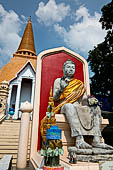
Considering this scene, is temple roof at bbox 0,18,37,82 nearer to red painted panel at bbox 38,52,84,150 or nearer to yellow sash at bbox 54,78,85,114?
red painted panel at bbox 38,52,84,150

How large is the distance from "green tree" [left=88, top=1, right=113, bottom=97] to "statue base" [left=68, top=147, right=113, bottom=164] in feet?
27.2

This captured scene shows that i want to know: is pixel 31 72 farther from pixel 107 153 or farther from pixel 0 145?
pixel 107 153

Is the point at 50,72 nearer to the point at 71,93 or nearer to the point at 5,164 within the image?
the point at 71,93

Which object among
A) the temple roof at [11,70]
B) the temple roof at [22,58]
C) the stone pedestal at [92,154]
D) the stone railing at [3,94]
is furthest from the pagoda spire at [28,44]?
the stone pedestal at [92,154]

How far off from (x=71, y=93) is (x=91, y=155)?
5.69 ft

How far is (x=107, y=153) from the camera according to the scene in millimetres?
2506

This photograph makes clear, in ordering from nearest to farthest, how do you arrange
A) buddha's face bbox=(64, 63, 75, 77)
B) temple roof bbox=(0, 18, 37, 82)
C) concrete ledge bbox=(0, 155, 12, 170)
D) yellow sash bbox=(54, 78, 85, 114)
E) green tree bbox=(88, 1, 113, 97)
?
concrete ledge bbox=(0, 155, 12, 170) → yellow sash bbox=(54, 78, 85, 114) → buddha's face bbox=(64, 63, 75, 77) → green tree bbox=(88, 1, 113, 97) → temple roof bbox=(0, 18, 37, 82)

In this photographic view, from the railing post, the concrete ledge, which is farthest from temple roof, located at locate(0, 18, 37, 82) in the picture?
the concrete ledge

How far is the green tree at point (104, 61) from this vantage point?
32.4 feet

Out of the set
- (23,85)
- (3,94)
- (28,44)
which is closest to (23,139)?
(3,94)

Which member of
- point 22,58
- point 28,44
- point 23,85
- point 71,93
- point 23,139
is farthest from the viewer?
point 28,44

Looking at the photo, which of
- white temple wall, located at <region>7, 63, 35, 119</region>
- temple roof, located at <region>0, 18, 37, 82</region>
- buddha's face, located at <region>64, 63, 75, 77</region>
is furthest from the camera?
temple roof, located at <region>0, 18, 37, 82</region>

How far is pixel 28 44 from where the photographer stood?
24.0m

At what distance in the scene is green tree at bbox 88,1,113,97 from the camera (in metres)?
9.88
